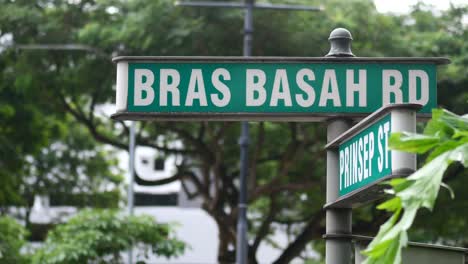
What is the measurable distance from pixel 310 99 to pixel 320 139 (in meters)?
19.8

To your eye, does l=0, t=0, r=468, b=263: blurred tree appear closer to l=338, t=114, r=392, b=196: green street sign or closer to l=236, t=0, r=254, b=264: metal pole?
l=236, t=0, r=254, b=264: metal pole

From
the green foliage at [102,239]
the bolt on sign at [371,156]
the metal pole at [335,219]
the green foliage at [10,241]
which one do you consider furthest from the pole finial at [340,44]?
the green foliage at [10,241]

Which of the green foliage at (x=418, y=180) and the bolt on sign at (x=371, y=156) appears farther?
the bolt on sign at (x=371, y=156)

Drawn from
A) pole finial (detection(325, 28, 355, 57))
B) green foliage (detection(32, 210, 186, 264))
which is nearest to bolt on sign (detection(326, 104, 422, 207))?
pole finial (detection(325, 28, 355, 57))

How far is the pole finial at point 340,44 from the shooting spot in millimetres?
5301

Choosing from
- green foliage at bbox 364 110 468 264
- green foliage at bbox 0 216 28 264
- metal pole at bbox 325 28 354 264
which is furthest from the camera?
green foliage at bbox 0 216 28 264

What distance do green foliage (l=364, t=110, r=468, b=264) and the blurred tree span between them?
18878 mm

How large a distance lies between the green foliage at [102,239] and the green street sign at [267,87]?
1608cm

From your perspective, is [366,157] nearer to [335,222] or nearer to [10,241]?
[335,222]

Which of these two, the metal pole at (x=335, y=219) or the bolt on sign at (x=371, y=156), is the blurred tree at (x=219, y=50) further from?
the bolt on sign at (x=371, y=156)

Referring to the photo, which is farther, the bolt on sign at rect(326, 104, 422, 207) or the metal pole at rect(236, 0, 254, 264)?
the metal pole at rect(236, 0, 254, 264)

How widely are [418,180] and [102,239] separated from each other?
Result: 61.9ft

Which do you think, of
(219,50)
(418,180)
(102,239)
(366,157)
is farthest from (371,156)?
(219,50)

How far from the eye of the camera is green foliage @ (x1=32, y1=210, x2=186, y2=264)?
21.3 m
